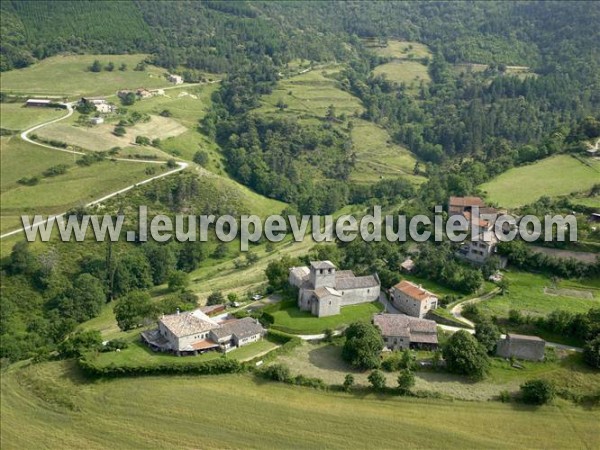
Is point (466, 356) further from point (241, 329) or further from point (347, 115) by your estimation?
point (347, 115)

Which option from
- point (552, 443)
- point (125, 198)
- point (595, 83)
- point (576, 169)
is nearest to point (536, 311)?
point (552, 443)

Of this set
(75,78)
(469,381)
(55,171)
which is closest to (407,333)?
(469,381)

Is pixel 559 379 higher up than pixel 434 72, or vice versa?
pixel 434 72

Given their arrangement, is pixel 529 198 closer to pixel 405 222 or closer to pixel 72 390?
pixel 405 222

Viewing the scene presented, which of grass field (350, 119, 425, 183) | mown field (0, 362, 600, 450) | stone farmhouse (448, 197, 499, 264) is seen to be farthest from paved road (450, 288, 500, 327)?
A: grass field (350, 119, 425, 183)

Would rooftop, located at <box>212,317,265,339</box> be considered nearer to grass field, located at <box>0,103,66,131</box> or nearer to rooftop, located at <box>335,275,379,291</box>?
rooftop, located at <box>335,275,379,291</box>

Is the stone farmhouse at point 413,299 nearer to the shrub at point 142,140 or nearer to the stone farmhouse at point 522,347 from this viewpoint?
the stone farmhouse at point 522,347

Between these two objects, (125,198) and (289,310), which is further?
(125,198)
